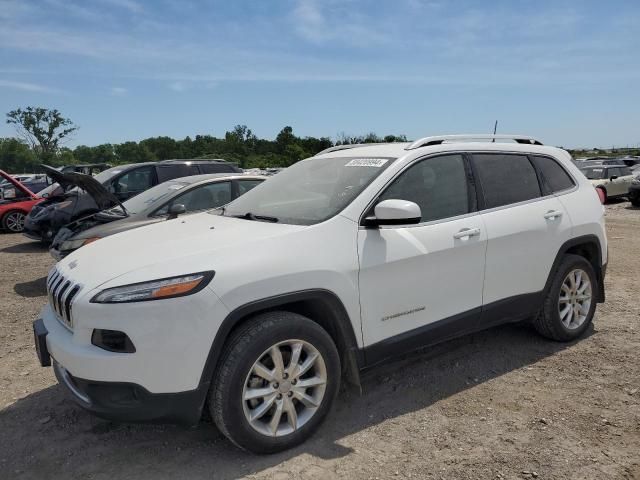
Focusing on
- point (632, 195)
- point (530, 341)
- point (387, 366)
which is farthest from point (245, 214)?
point (632, 195)

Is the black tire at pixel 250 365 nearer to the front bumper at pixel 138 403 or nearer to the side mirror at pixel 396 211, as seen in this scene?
the front bumper at pixel 138 403

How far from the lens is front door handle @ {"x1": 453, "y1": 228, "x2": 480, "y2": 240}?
3549 mm

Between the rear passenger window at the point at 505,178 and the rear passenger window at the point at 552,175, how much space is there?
0.10 metres

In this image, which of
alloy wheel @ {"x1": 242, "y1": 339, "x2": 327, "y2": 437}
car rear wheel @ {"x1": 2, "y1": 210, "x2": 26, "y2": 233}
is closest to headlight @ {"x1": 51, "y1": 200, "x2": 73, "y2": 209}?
car rear wheel @ {"x1": 2, "y1": 210, "x2": 26, "y2": 233}

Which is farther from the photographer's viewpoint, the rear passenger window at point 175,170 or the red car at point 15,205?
the red car at point 15,205

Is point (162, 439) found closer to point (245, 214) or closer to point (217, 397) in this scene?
point (217, 397)

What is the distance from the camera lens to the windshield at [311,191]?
3.32 meters

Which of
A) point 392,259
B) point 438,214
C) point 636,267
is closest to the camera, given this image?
A: point 392,259

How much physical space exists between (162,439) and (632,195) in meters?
18.4

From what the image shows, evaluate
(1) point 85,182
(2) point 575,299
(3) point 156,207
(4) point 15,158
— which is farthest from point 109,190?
(4) point 15,158

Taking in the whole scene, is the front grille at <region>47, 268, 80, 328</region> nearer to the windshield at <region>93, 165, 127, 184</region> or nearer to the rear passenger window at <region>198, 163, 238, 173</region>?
the windshield at <region>93, 165, 127, 184</region>

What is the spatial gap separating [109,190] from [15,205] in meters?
5.08

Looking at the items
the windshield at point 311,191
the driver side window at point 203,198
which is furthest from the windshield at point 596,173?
the windshield at point 311,191

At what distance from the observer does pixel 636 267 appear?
7430mm
